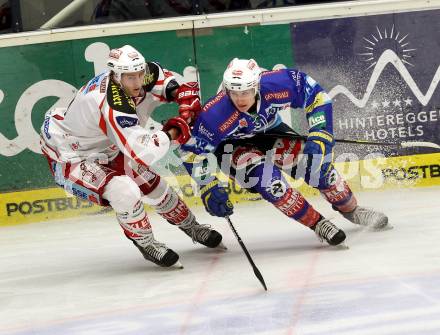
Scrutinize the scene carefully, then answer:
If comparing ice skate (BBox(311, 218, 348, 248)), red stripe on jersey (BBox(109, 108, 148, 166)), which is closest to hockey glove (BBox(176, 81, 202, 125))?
red stripe on jersey (BBox(109, 108, 148, 166))

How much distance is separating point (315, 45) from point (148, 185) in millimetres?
2383

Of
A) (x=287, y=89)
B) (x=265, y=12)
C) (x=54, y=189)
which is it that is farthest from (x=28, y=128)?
(x=287, y=89)

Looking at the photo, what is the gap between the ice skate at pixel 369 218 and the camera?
230 inches

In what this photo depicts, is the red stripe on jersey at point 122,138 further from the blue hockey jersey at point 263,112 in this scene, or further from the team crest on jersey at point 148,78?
the team crest on jersey at point 148,78

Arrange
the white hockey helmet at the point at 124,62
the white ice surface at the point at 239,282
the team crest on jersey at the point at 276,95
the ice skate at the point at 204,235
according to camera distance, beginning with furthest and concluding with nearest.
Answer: the ice skate at the point at 204,235, the team crest on jersey at the point at 276,95, the white hockey helmet at the point at 124,62, the white ice surface at the point at 239,282

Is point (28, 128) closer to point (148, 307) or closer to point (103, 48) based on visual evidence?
point (103, 48)

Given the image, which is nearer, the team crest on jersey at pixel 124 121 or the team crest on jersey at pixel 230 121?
the team crest on jersey at pixel 124 121

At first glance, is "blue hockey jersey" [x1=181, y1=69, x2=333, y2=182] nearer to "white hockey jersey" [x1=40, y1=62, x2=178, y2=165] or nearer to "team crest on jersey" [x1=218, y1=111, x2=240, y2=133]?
"team crest on jersey" [x1=218, y1=111, x2=240, y2=133]

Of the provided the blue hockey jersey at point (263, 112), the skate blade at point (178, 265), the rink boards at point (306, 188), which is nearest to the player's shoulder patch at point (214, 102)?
the blue hockey jersey at point (263, 112)

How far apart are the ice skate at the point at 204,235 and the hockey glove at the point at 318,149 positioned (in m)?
0.74

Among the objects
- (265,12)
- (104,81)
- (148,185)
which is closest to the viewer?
(104,81)

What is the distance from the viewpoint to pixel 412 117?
7.46 meters

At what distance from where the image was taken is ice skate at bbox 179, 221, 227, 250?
5816mm

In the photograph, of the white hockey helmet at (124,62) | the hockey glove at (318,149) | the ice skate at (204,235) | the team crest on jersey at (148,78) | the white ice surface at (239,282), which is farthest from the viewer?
the ice skate at (204,235)
